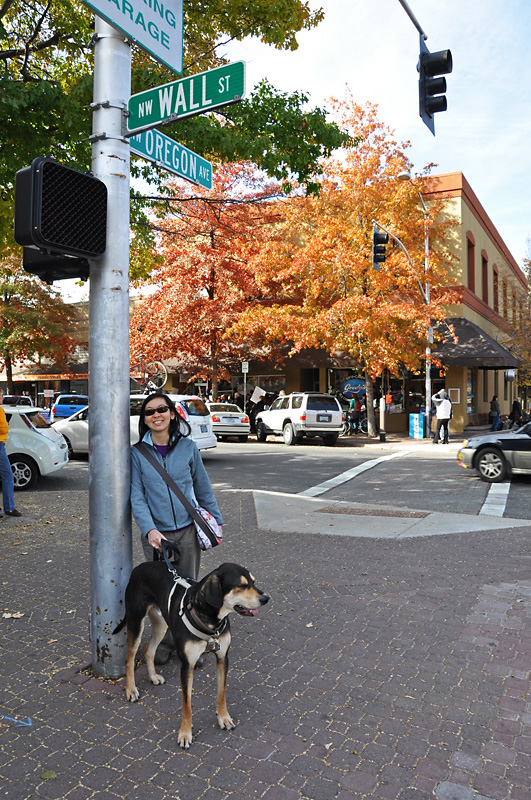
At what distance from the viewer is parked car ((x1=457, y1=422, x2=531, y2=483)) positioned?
12.2 m

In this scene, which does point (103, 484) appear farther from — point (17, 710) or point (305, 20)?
point (305, 20)

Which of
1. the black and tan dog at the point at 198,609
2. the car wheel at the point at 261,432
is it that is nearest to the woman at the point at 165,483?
the black and tan dog at the point at 198,609

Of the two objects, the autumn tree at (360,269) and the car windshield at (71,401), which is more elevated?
the autumn tree at (360,269)

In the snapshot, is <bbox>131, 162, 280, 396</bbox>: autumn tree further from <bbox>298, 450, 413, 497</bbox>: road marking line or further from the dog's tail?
the dog's tail

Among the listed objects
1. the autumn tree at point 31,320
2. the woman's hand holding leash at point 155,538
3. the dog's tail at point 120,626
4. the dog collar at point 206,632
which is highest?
the autumn tree at point 31,320

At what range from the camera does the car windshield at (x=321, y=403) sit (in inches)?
865

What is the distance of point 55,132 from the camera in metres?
9.42

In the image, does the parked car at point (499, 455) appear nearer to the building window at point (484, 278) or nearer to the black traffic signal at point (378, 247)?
the black traffic signal at point (378, 247)

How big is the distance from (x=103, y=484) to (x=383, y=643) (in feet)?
7.76

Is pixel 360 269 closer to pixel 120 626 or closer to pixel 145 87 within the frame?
pixel 145 87

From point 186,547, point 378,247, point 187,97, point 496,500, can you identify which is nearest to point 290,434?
point 378,247

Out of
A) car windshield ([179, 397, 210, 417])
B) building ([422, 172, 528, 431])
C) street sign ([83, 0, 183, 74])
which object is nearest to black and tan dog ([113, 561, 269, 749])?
street sign ([83, 0, 183, 74])

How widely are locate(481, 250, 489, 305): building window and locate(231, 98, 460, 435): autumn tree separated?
9.02 metres

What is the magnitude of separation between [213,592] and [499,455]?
423 inches
